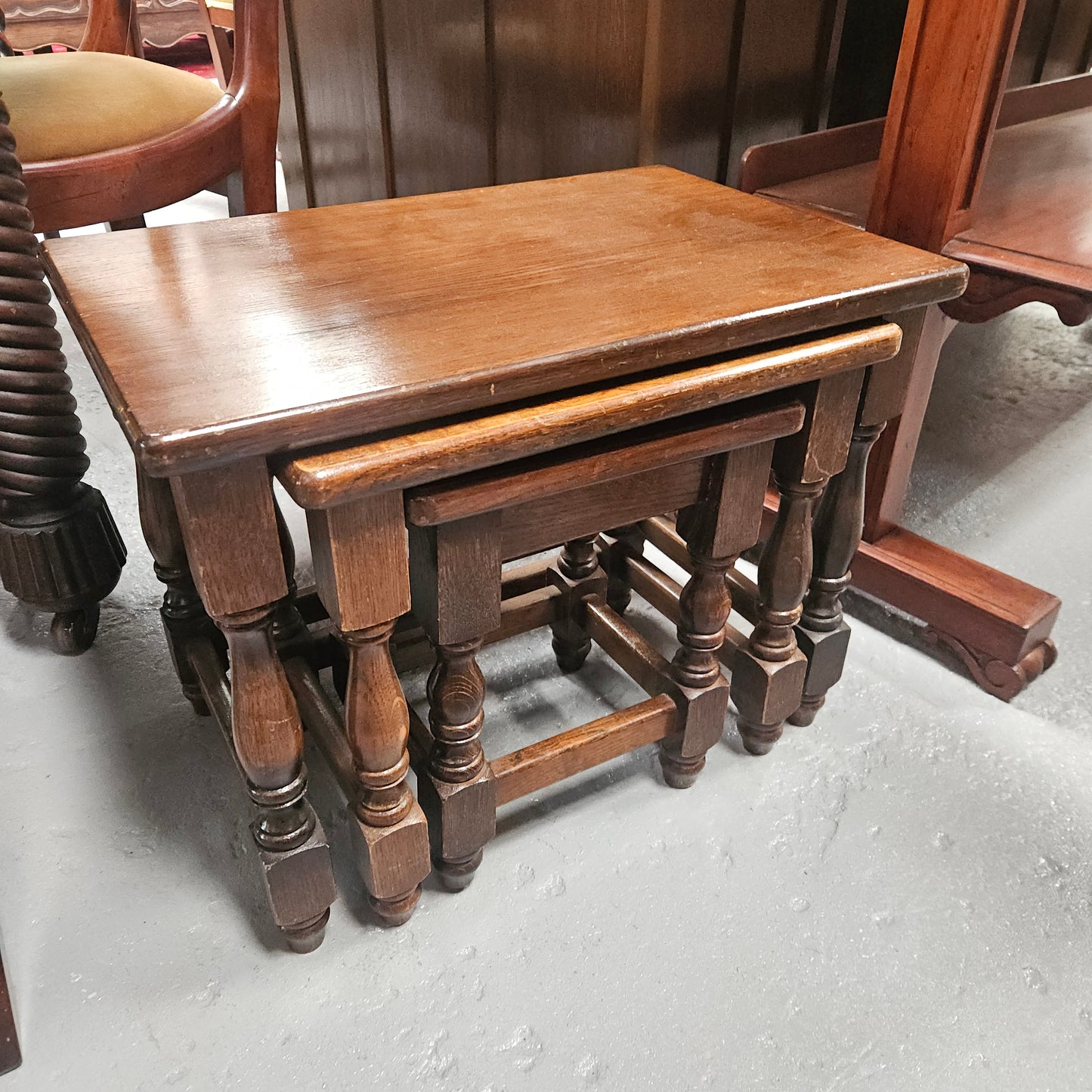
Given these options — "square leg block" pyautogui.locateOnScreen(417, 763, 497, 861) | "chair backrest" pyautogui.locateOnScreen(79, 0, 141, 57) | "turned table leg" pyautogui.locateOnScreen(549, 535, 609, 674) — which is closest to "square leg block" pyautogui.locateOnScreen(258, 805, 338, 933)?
"square leg block" pyautogui.locateOnScreen(417, 763, 497, 861)

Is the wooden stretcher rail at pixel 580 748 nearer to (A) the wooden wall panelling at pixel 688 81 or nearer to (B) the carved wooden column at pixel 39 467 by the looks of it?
(B) the carved wooden column at pixel 39 467

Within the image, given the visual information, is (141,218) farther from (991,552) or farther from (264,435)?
(991,552)

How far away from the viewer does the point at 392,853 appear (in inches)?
33.0

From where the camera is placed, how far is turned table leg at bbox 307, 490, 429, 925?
26.5 inches

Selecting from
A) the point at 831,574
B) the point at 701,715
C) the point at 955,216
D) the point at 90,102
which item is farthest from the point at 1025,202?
the point at 90,102

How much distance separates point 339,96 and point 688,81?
111 cm

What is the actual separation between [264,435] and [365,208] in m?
0.50

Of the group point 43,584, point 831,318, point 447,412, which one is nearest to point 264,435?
point 447,412

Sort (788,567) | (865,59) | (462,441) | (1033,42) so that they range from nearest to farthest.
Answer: (462,441)
(788,567)
(865,59)
(1033,42)

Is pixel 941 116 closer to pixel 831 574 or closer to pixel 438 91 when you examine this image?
pixel 831 574

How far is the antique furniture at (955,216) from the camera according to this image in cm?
103

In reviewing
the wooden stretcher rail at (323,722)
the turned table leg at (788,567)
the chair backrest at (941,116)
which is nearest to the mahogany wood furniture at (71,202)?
the wooden stretcher rail at (323,722)

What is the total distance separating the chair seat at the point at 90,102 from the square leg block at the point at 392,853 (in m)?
1.05

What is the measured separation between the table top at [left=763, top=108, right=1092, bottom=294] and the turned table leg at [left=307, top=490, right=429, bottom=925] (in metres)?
0.82
